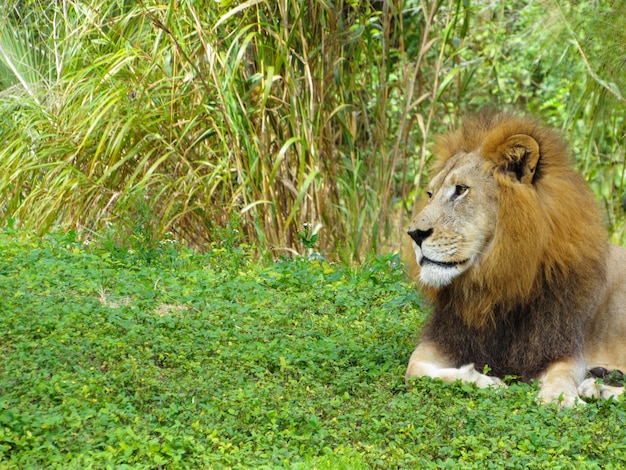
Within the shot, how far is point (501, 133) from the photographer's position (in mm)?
4055

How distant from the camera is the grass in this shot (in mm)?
3189

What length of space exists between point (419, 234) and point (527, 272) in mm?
472

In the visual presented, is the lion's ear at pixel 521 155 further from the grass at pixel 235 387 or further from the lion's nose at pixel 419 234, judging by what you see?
the grass at pixel 235 387

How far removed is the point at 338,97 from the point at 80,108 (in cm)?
197

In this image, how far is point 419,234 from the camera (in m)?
3.98

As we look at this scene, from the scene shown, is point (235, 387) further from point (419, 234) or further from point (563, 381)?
point (563, 381)

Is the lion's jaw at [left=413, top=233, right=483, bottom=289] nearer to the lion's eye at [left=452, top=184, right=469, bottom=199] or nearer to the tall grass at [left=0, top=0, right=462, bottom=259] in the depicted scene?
the lion's eye at [left=452, top=184, right=469, bottom=199]

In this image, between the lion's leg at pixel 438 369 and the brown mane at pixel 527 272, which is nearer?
the brown mane at pixel 527 272

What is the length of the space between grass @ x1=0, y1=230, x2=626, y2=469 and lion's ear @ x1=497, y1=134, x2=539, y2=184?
0.90 meters

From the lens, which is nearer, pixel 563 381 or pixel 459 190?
pixel 563 381

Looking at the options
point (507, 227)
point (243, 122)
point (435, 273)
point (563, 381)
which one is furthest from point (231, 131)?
point (563, 381)

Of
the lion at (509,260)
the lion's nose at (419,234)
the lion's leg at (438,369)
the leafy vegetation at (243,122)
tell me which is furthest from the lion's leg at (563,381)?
the leafy vegetation at (243,122)

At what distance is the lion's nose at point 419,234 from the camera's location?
3.96m

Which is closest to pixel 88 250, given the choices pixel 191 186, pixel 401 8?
pixel 191 186
